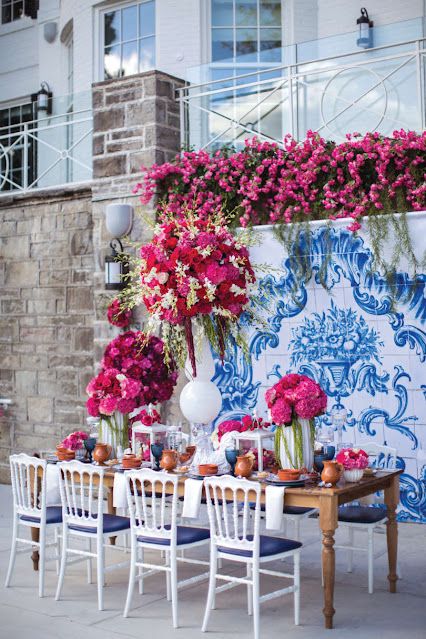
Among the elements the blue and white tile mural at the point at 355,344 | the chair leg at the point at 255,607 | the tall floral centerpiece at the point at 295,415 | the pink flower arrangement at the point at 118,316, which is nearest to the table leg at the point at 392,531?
the tall floral centerpiece at the point at 295,415

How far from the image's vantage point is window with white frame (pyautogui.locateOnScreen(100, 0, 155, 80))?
11125mm

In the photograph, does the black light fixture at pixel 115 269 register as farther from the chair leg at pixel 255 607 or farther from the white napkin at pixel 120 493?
the chair leg at pixel 255 607

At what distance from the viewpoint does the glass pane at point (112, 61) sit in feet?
37.5

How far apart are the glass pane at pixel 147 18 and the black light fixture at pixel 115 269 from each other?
13.2ft

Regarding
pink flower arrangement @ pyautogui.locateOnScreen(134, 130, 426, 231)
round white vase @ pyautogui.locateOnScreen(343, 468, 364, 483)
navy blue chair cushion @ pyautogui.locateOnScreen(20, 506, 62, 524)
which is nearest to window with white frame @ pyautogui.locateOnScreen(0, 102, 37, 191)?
pink flower arrangement @ pyautogui.locateOnScreen(134, 130, 426, 231)

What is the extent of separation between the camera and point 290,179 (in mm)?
7461

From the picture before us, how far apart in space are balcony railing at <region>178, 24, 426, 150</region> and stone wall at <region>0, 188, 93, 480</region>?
1.47m

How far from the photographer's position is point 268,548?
4676mm

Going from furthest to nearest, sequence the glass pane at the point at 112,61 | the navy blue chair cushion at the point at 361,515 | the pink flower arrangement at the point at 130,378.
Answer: the glass pane at the point at 112,61 < the pink flower arrangement at the point at 130,378 < the navy blue chair cushion at the point at 361,515

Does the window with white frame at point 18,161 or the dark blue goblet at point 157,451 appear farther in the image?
the window with white frame at point 18,161

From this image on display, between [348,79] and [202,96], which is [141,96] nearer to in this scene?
[202,96]

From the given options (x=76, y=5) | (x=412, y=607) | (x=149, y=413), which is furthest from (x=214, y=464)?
Answer: (x=76, y=5)

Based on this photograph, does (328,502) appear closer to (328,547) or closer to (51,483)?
(328,547)

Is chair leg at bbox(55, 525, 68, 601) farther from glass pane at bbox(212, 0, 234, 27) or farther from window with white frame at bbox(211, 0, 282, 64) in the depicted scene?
glass pane at bbox(212, 0, 234, 27)
